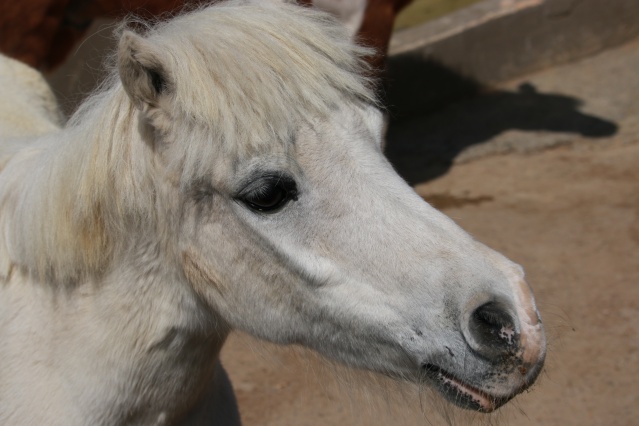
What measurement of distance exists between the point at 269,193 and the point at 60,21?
371 cm

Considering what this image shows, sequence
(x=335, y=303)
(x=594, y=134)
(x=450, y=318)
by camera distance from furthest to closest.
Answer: (x=594, y=134)
(x=335, y=303)
(x=450, y=318)

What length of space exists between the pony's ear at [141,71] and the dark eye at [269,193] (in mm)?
289

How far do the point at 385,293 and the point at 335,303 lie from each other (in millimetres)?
128

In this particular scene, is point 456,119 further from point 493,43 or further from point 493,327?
point 493,327

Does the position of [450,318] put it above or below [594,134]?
above

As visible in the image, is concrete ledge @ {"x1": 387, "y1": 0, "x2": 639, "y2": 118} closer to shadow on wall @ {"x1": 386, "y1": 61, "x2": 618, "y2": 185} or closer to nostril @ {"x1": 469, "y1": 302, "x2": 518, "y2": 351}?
shadow on wall @ {"x1": 386, "y1": 61, "x2": 618, "y2": 185}

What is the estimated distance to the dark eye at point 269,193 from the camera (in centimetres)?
168

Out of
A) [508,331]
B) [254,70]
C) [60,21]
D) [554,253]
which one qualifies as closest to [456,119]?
[554,253]

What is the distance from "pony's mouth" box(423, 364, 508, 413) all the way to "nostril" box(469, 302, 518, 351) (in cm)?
12

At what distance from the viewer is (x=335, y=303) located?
172cm

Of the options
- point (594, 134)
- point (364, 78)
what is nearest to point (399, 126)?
point (594, 134)

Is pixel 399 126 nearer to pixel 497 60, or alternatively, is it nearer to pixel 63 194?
pixel 497 60

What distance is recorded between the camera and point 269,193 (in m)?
1.68

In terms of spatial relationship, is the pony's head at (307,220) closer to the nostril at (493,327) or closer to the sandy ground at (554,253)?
the nostril at (493,327)
